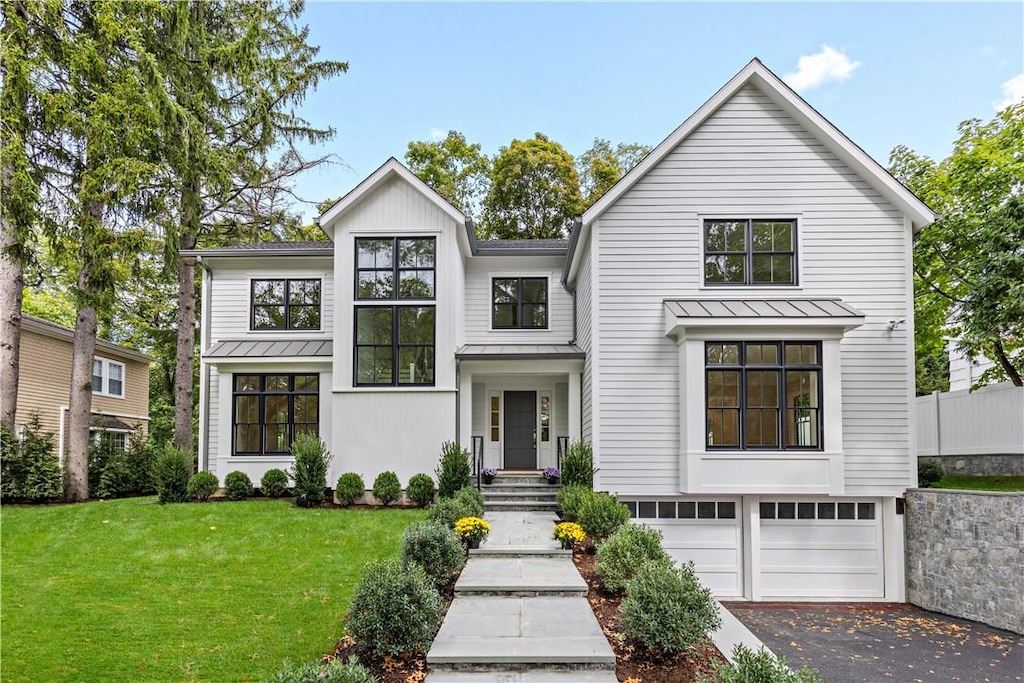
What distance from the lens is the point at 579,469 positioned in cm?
1160

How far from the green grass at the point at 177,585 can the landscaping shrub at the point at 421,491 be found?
607 millimetres

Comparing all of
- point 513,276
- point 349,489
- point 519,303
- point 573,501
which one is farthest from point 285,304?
point 573,501

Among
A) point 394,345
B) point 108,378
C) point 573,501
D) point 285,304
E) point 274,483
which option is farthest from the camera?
point 108,378

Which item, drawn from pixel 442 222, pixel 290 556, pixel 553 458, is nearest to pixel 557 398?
pixel 553 458

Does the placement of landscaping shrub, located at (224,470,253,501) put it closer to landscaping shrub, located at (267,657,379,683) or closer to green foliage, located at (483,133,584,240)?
landscaping shrub, located at (267,657,379,683)

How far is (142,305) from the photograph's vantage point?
26391 millimetres

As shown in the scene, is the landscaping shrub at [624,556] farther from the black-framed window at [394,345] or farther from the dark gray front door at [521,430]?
the dark gray front door at [521,430]

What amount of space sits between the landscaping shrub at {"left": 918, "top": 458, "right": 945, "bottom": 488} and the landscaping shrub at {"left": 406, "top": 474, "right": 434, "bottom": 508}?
9.49 meters

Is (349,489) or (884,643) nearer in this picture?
(884,643)

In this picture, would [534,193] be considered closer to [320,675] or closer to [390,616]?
[390,616]

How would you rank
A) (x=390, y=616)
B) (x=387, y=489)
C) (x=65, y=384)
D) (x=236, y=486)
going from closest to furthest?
(x=390, y=616), (x=387, y=489), (x=236, y=486), (x=65, y=384)

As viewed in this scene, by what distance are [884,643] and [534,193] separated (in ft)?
66.5

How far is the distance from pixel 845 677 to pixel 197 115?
724 inches

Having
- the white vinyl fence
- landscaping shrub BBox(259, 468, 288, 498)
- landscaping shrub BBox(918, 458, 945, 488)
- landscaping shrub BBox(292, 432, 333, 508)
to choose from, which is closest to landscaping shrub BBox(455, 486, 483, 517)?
landscaping shrub BBox(292, 432, 333, 508)
